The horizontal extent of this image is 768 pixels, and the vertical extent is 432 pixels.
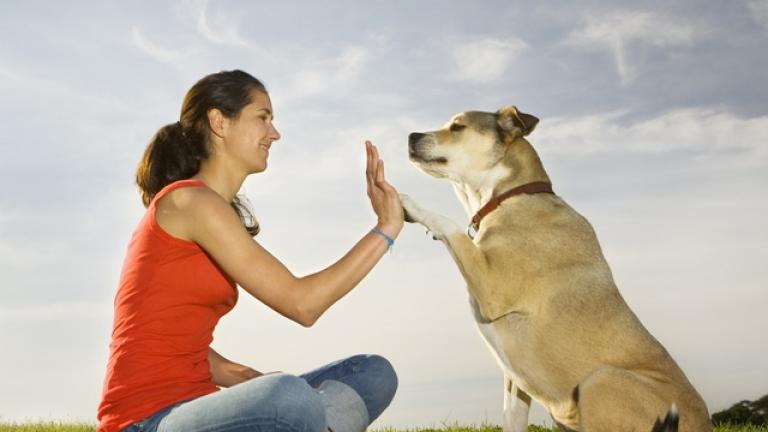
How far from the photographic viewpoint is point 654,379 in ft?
15.0

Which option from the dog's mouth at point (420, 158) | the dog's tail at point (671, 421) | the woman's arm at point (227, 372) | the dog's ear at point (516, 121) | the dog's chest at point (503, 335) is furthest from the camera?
the dog's mouth at point (420, 158)

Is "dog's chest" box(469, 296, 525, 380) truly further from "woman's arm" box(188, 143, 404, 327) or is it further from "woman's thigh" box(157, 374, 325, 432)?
"woman's thigh" box(157, 374, 325, 432)

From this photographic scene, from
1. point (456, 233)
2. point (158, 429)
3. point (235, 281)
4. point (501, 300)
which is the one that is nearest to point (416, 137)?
point (456, 233)

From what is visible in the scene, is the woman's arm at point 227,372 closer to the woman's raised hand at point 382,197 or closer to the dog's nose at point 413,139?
the woman's raised hand at point 382,197

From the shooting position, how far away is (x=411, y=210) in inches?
197

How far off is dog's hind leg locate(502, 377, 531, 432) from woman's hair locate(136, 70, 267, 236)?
2673 millimetres

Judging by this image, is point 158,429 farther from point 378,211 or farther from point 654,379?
point 654,379

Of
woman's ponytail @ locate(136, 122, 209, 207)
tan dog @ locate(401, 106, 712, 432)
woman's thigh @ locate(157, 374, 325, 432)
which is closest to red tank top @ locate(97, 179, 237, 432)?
woman's thigh @ locate(157, 374, 325, 432)

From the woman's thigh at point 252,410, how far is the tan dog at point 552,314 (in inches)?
66.7

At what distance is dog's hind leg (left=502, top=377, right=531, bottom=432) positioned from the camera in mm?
5309

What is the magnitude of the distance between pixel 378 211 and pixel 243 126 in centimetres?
90

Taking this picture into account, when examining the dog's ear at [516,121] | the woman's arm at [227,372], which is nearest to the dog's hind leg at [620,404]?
the dog's ear at [516,121]

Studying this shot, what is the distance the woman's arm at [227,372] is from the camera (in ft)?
15.2

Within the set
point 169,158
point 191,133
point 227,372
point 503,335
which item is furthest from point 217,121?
point 503,335
